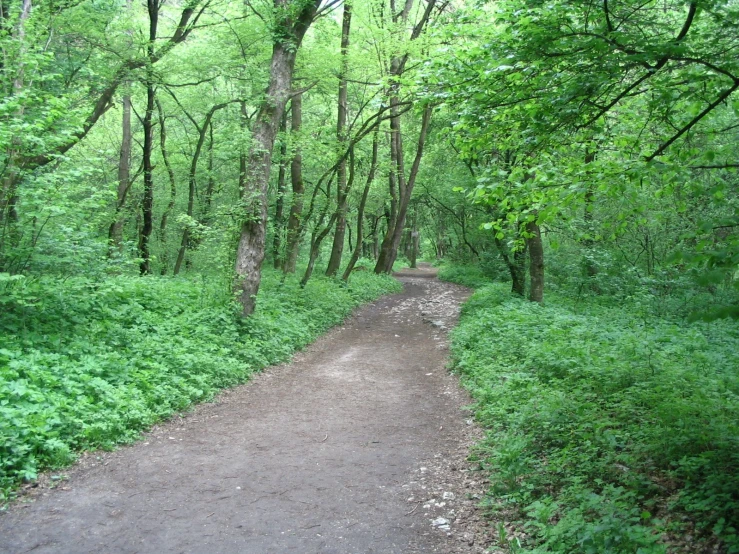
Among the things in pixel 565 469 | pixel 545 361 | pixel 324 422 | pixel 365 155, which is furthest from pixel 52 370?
pixel 365 155

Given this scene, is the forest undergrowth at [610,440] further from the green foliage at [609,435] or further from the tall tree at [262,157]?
the tall tree at [262,157]

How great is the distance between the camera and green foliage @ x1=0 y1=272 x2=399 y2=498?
5285mm

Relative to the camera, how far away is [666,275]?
50.4ft

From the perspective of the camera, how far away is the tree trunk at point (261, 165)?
10.8 meters

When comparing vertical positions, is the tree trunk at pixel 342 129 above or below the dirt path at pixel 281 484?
above

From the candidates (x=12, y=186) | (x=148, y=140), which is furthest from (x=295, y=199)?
(x=12, y=186)

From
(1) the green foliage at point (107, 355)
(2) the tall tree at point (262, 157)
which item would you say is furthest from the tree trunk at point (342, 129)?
(1) the green foliage at point (107, 355)

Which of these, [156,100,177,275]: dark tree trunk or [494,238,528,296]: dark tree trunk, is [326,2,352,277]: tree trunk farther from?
[156,100,177,275]: dark tree trunk

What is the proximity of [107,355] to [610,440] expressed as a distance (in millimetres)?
6387

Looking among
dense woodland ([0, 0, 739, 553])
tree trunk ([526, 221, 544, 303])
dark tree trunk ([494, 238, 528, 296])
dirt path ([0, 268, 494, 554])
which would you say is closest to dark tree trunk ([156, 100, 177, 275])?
dense woodland ([0, 0, 739, 553])

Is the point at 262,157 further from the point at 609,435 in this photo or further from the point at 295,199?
the point at 609,435

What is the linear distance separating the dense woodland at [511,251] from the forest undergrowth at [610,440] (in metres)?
0.03

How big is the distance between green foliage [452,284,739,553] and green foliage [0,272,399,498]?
4.22 m

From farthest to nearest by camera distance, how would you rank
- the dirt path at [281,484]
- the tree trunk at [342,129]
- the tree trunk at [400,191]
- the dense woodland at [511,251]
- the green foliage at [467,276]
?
the green foliage at [467,276] → the tree trunk at [400,191] → the tree trunk at [342,129] → the dense woodland at [511,251] → the dirt path at [281,484]
